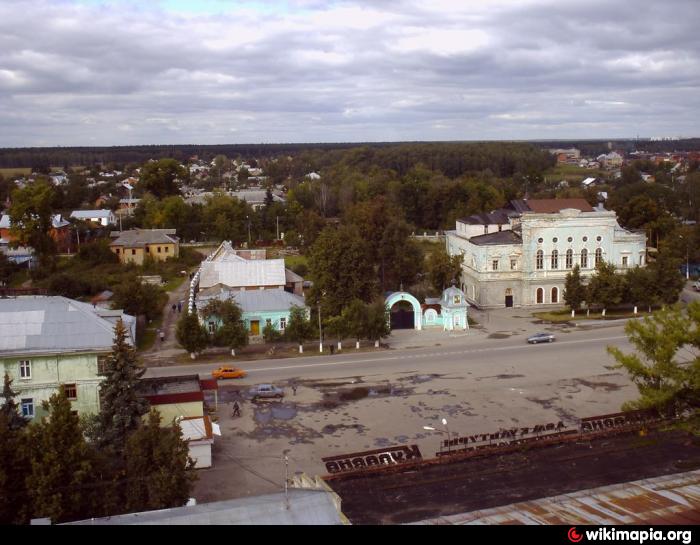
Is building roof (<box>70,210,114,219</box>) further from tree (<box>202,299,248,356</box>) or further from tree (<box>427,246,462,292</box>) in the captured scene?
tree (<box>202,299,248,356</box>)

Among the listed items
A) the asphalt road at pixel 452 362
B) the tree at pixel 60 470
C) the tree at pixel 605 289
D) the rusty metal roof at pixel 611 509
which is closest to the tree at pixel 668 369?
the rusty metal roof at pixel 611 509

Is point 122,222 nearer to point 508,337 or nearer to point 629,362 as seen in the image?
point 508,337

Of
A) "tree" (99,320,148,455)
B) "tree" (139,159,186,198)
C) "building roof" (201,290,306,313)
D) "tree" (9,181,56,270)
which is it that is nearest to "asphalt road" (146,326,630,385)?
"building roof" (201,290,306,313)

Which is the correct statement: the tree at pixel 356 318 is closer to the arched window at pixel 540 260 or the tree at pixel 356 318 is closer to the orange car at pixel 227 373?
the orange car at pixel 227 373

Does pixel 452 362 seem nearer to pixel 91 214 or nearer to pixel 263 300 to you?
pixel 263 300

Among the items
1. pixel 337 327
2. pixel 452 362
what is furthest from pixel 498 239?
pixel 337 327
